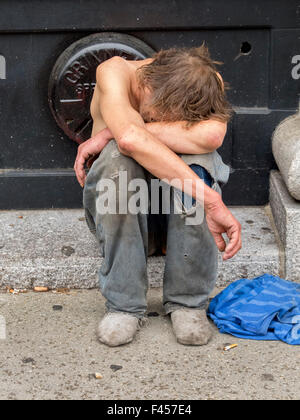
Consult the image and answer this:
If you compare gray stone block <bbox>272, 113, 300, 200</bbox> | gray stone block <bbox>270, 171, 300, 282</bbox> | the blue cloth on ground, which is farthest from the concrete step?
gray stone block <bbox>272, 113, 300, 200</bbox>

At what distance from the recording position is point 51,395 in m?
2.41

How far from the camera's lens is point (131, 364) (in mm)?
2615

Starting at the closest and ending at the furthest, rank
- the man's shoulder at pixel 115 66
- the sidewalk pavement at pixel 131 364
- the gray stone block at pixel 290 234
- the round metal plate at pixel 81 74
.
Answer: the sidewalk pavement at pixel 131 364 < the man's shoulder at pixel 115 66 < the gray stone block at pixel 290 234 < the round metal plate at pixel 81 74

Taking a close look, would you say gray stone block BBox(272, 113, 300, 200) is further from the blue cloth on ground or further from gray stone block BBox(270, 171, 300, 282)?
the blue cloth on ground

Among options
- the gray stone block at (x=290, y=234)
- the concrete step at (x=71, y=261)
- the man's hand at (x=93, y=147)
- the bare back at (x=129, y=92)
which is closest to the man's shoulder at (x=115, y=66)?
the bare back at (x=129, y=92)

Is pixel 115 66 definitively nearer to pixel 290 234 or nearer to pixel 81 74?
pixel 81 74


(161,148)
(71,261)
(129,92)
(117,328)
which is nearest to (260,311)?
(117,328)

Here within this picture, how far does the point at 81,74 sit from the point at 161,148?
47.6 inches

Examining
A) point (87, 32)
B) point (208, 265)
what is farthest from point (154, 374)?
point (87, 32)

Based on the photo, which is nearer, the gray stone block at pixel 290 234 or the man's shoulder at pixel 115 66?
the man's shoulder at pixel 115 66

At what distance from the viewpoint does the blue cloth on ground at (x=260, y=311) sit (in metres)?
2.83

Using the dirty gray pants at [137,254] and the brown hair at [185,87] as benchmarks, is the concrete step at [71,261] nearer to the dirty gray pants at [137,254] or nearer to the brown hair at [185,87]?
the dirty gray pants at [137,254]

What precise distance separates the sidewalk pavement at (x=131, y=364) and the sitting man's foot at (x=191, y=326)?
33 mm

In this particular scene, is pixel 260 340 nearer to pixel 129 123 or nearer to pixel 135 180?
pixel 135 180
